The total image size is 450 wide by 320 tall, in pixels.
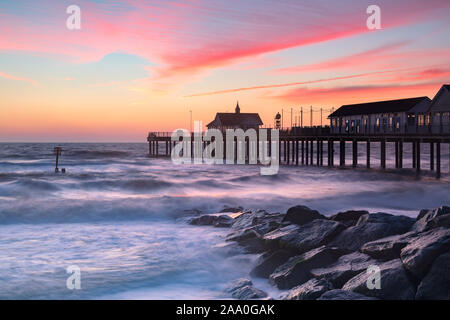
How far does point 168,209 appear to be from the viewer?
22.4 meters

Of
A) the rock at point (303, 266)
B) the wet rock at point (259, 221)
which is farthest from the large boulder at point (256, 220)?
the rock at point (303, 266)

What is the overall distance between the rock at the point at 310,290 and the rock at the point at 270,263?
6.00ft

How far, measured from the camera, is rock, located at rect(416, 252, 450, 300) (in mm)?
7379

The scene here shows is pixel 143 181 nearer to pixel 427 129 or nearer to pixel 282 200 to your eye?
pixel 282 200

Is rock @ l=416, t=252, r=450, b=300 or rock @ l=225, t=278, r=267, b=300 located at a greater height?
rock @ l=416, t=252, r=450, b=300

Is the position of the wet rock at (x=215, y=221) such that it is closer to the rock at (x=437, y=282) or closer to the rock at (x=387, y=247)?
the rock at (x=387, y=247)

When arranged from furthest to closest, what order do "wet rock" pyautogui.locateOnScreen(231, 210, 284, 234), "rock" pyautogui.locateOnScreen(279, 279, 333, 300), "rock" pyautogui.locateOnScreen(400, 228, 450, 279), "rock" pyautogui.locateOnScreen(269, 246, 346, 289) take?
"wet rock" pyautogui.locateOnScreen(231, 210, 284, 234) < "rock" pyautogui.locateOnScreen(269, 246, 346, 289) < "rock" pyautogui.locateOnScreen(279, 279, 333, 300) < "rock" pyautogui.locateOnScreen(400, 228, 450, 279)

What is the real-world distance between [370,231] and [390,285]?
9.70 feet

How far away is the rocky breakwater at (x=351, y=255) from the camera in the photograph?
25.5 feet

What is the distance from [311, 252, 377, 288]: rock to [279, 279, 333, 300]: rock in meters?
0.37
